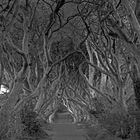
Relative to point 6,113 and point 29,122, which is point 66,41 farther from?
point 6,113

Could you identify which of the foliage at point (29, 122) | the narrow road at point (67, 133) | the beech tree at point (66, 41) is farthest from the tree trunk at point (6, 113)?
the narrow road at point (67, 133)

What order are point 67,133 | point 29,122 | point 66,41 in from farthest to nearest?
point 66,41
point 67,133
point 29,122

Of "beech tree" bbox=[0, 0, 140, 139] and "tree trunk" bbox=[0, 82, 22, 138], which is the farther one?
"beech tree" bbox=[0, 0, 140, 139]

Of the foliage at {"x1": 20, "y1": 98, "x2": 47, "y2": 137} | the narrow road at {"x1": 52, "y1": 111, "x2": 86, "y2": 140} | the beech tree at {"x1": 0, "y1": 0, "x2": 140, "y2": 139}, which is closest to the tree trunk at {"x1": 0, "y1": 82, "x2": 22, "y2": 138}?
the beech tree at {"x1": 0, "y1": 0, "x2": 140, "y2": 139}

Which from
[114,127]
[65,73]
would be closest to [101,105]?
[114,127]

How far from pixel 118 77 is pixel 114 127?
3.12m

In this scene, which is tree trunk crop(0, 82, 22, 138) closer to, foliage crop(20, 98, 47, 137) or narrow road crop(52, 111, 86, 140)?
foliage crop(20, 98, 47, 137)

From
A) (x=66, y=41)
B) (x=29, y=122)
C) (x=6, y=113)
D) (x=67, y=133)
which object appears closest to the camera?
(x=6, y=113)

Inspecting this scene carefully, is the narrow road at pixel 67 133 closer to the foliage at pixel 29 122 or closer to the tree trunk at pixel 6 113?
the foliage at pixel 29 122

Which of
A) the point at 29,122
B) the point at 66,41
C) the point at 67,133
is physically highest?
the point at 66,41

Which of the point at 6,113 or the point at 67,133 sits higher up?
the point at 6,113

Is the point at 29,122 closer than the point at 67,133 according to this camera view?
Yes

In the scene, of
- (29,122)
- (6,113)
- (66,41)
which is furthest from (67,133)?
(6,113)

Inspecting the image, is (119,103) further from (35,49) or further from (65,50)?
(65,50)
